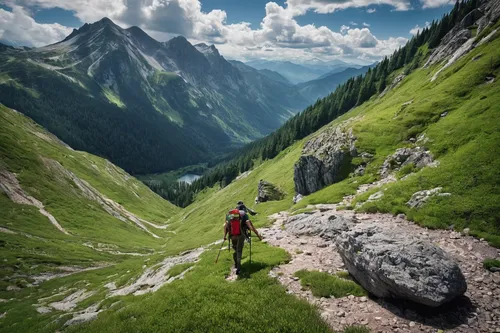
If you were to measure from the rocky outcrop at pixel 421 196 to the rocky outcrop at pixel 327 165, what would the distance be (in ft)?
69.8

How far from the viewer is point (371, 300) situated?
1395cm

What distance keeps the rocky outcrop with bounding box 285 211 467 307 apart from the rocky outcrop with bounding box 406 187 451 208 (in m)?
10.1

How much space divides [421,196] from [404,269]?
1436 centimetres

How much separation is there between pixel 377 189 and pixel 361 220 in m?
7.71

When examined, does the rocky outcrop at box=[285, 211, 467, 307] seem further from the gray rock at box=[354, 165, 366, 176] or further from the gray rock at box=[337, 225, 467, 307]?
the gray rock at box=[354, 165, 366, 176]

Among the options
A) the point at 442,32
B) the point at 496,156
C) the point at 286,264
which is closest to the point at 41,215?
the point at 286,264

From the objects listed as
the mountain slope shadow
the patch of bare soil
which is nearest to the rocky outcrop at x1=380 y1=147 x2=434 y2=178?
the mountain slope shadow

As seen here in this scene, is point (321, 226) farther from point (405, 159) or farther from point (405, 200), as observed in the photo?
point (405, 159)

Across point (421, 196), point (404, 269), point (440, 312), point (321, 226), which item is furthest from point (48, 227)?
Answer: point (440, 312)

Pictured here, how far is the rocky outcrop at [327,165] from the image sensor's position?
4753cm

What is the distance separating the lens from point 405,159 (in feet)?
123

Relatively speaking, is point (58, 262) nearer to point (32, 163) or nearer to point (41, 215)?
point (41, 215)

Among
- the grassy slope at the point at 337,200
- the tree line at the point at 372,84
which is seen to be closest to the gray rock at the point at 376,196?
the grassy slope at the point at 337,200

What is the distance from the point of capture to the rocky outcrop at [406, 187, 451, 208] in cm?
2362
